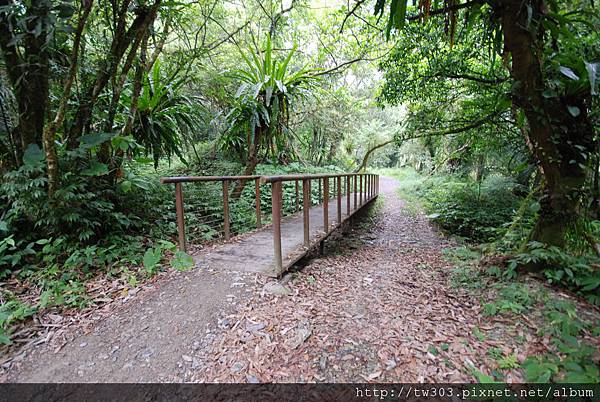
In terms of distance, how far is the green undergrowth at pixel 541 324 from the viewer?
1302 mm

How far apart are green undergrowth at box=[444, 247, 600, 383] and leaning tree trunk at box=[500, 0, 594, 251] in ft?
1.79

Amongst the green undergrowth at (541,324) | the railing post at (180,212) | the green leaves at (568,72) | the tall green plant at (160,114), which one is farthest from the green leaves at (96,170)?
the green leaves at (568,72)

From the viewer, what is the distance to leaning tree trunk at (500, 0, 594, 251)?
2.03 meters

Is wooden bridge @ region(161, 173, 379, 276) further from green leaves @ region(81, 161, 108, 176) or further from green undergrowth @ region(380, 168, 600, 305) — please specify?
green undergrowth @ region(380, 168, 600, 305)

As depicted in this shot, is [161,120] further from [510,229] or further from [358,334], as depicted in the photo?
[510,229]

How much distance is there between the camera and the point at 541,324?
1.67m

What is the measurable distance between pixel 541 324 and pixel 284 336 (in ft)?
5.30

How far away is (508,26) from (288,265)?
105 inches

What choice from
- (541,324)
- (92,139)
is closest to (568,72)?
(541,324)

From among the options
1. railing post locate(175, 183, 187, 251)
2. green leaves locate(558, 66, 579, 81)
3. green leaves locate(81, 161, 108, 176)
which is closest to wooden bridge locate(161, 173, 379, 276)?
railing post locate(175, 183, 187, 251)

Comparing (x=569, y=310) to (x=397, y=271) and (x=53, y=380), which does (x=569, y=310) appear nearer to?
(x=397, y=271)

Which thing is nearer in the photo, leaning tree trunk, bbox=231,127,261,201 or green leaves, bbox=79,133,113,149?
green leaves, bbox=79,133,113,149

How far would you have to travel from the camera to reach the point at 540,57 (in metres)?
2.19

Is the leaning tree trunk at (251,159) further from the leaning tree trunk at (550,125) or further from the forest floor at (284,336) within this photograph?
the leaning tree trunk at (550,125)
